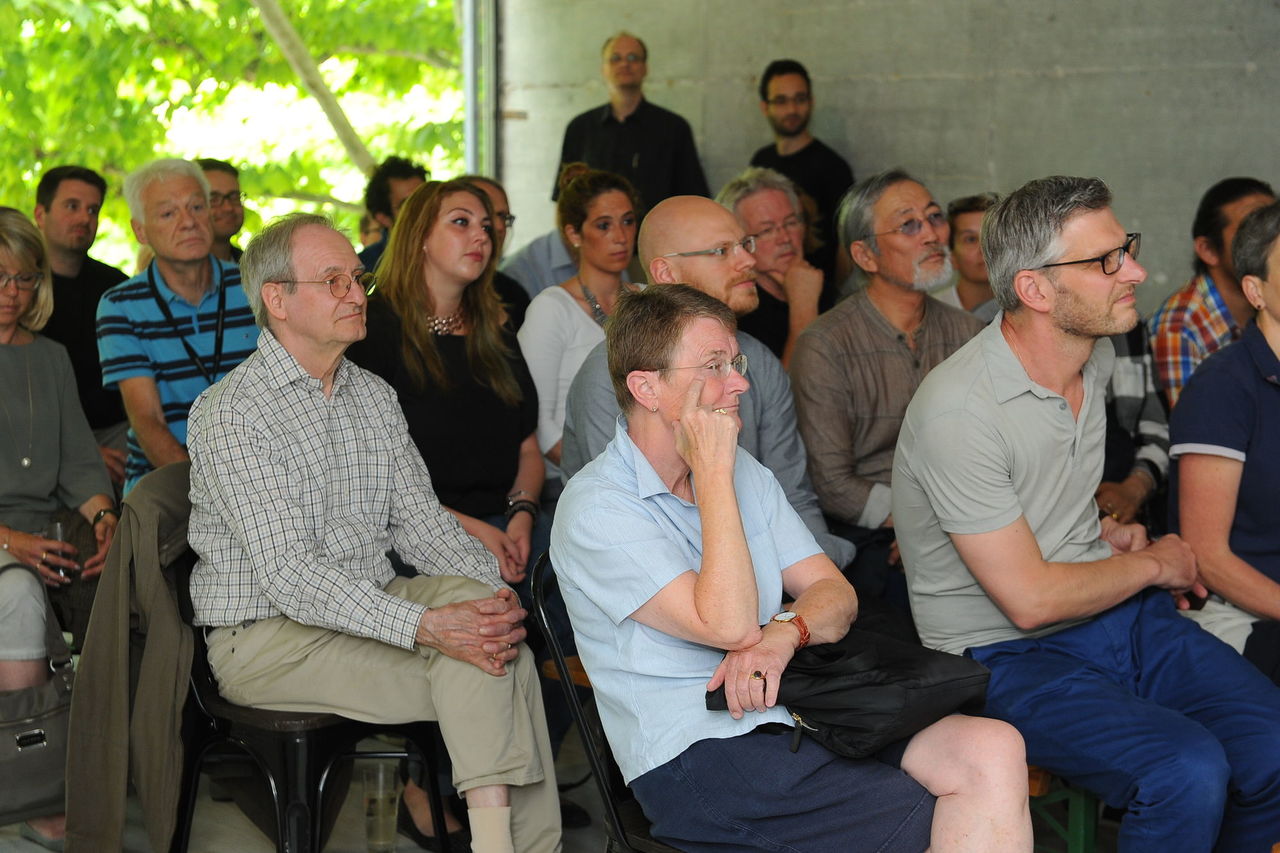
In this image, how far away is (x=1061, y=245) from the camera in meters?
2.61

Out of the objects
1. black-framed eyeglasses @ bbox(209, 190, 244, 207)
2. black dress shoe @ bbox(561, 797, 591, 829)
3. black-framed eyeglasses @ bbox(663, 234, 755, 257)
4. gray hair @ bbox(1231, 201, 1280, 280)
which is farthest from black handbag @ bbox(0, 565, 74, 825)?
gray hair @ bbox(1231, 201, 1280, 280)

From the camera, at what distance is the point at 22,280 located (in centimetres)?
334

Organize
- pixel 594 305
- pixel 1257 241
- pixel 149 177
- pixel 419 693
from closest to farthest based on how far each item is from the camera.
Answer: pixel 419 693
pixel 1257 241
pixel 149 177
pixel 594 305

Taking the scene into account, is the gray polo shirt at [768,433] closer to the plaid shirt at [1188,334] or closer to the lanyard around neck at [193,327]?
the lanyard around neck at [193,327]

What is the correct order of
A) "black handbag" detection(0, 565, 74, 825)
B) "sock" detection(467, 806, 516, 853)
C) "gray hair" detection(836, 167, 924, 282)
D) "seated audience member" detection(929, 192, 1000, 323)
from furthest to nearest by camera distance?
1. "seated audience member" detection(929, 192, 1000, 323)
2. "gray hair" detection(836, 167, 924, 282)
3. "black handbag" detection(0, 565, 74, 825)
4. "sock" detection(467, 806, 516, 853)

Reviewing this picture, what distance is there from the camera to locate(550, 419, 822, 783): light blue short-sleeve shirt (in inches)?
82.2

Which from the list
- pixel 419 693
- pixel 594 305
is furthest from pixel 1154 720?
pixel 594 305

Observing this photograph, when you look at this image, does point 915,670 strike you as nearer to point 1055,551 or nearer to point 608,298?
point 1055,551

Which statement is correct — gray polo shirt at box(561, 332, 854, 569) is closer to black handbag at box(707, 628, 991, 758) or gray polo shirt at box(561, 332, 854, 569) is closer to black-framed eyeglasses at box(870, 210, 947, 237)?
black-framed eyeglasses at box(870, 210, 947, 237)

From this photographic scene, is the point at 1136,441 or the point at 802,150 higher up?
the point at 802,150

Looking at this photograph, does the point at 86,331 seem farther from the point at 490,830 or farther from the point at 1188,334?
the point at 1188,334

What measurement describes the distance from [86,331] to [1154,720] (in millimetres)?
3374

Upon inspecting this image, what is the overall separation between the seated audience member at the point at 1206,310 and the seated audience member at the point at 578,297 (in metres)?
A: 1.60

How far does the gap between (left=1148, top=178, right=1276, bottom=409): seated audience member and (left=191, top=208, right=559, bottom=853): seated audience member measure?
2.14 meters
